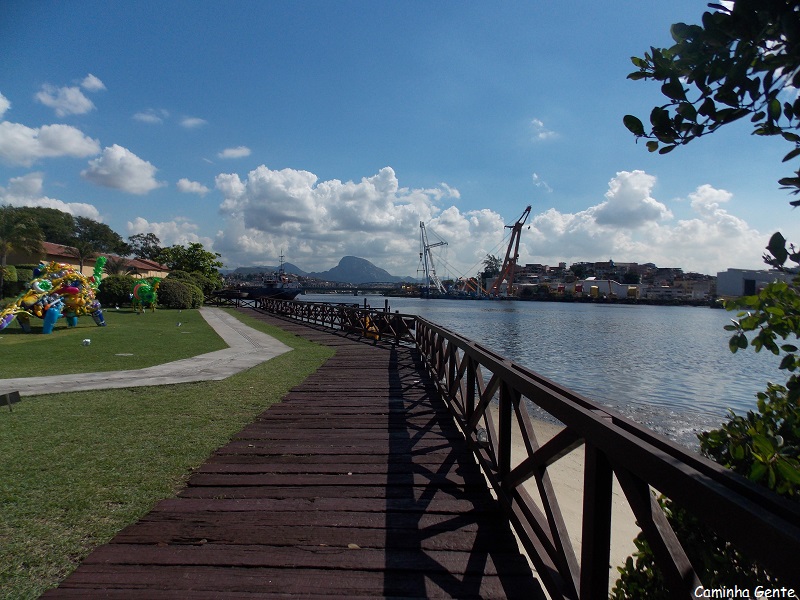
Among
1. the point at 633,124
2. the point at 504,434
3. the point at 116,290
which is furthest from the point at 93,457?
the point at 116,290

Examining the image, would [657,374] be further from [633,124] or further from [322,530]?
[633,124]

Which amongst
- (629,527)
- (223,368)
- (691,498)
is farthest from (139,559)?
(223,368)

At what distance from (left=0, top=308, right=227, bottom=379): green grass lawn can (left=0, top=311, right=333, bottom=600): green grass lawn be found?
3311mm

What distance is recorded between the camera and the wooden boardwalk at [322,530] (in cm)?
259

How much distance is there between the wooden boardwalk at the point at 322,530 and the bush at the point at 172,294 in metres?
34.1

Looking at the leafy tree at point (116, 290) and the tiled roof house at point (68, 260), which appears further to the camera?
the tiled roof house at point (68, 260)

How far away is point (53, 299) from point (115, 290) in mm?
16810

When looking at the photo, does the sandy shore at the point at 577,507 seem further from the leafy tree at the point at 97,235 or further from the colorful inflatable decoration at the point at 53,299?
the leafy tree at the point at 97,235

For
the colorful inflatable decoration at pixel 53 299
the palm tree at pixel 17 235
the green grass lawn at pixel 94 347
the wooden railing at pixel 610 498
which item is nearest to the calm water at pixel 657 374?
the wooden railing at pixel 610 498

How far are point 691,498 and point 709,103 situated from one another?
146 centimetres

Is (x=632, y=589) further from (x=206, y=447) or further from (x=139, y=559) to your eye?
(x=206, y=447)

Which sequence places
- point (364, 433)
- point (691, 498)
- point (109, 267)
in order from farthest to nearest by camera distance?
point (109, 267) → point (364, 433) → point (691, 498)

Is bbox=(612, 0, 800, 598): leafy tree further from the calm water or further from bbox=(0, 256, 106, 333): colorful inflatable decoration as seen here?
bbox=(0, 256, 106, 333): colorful inflatable decoration

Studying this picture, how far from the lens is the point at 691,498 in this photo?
1.43 m
